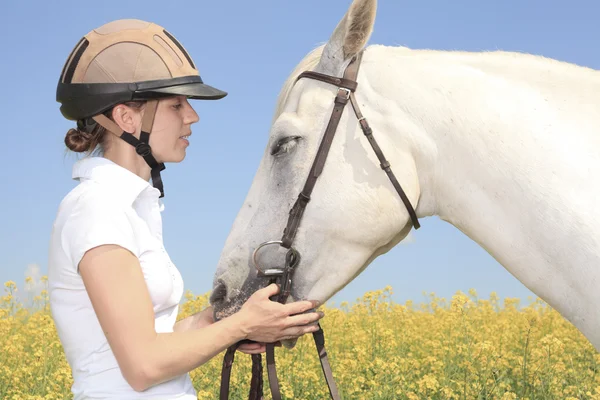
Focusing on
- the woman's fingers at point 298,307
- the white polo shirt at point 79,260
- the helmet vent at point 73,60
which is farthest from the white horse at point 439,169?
the helmet vent at point 73,60

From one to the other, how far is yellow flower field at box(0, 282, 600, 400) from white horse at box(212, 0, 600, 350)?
8.28ft

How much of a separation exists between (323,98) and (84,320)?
1390 mm

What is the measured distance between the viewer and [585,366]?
6312 mm

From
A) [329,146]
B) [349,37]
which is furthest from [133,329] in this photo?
[349,37]

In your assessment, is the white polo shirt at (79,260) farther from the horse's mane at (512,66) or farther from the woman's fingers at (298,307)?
the horse's mane at (512,66)

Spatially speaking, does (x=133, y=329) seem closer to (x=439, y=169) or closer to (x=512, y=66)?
(x=439, y=169)

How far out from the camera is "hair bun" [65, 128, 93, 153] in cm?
262

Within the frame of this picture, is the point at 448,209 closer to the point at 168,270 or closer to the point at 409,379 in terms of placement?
the point at 168,270

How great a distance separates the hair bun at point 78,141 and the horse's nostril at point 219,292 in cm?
87

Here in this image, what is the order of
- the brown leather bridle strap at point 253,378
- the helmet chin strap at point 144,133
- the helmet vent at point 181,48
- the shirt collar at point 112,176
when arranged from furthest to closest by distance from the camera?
1. the brown leather bridle strap at point 253,378
2. the helmet vent at point 181,48
3. the helmet chin strap at point 144,133
4. the shirt collar at point 112,176

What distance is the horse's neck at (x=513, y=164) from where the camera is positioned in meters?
2.41

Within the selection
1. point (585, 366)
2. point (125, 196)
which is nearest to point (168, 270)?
point (125, 196)

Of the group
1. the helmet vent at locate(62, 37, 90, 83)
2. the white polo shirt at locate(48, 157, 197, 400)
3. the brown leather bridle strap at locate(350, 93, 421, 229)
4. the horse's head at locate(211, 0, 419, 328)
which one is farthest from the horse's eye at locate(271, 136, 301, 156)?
the helmet vent at locate(62, 37, 90, 83)

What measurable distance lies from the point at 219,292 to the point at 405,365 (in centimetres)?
319
